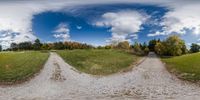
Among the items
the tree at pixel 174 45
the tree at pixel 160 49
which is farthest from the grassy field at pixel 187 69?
the tree at pixel 160 49

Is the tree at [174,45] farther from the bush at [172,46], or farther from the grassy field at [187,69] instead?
the grassy field at [187,69]

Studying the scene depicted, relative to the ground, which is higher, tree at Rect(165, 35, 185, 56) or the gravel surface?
tree at Rect(165, 35, 185, 56)

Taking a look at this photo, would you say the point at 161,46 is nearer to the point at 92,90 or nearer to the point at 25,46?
the point at 25,46

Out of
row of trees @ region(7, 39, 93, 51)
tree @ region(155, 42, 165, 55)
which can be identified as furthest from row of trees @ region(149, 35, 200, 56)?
row of trees @ region(7, 39, 93, 51)

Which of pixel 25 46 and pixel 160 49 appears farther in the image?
pixel 25 46

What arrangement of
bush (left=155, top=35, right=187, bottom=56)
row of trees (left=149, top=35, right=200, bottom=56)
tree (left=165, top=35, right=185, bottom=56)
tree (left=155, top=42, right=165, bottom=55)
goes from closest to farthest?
tree (left=165, top=35, right=185, bottom=56), bush (left=155, top=35, right=187, bottom=56), row of trees (left=149, top=35, right=200, bottom=56), tree (left=155, top=42, right=165, bottom=55)

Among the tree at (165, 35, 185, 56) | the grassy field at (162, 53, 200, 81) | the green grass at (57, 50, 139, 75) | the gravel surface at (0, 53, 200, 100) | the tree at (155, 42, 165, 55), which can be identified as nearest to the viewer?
the gravel surface at (0, 53, 200, 100)

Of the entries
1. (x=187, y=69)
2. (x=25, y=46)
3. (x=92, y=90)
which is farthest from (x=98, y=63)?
(x=25, y=46)

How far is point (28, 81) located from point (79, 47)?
193 ft

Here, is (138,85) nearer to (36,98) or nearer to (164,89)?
(164,89)

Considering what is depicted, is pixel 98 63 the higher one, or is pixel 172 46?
pixel 172 46

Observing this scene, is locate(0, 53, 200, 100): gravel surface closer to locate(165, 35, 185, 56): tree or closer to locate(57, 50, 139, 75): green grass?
locate(57, 50, 139, 75): green grass

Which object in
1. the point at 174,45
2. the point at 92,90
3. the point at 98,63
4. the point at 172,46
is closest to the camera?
the point at 92,90

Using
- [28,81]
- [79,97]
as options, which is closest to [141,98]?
[79,97]
